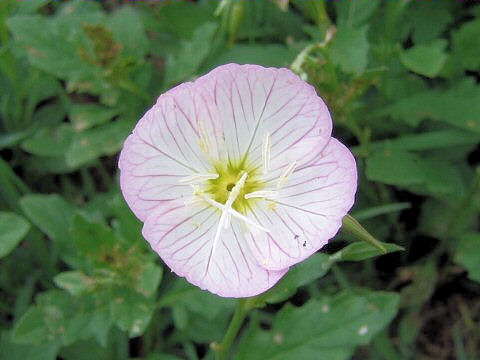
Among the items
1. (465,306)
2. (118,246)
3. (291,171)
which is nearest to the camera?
(291,171)

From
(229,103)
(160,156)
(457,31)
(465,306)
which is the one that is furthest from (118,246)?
(457,31)

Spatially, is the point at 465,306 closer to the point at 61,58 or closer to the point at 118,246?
the point at 118,246

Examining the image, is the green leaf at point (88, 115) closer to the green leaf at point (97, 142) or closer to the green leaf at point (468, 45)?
the green leaf at point (97, 142)

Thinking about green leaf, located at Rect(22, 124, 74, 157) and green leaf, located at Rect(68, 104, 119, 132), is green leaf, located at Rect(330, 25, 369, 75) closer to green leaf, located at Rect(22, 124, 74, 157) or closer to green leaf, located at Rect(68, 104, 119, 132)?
green leaf, located at Rect(68, 104, 119, 132)

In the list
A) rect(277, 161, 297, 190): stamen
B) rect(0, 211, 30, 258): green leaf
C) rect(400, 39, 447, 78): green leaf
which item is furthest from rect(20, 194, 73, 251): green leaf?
rect(400, 39, 447, 78): green leaf

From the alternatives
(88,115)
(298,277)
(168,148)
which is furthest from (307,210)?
(88,115)

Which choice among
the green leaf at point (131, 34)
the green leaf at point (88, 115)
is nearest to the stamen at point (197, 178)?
the green leaf at point (88, 115)

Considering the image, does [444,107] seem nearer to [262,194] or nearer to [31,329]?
[262,194]
